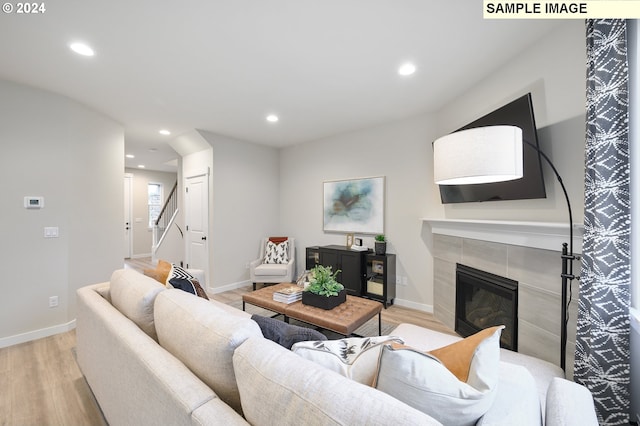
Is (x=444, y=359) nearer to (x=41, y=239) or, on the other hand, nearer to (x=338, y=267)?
(x=338, y=267)

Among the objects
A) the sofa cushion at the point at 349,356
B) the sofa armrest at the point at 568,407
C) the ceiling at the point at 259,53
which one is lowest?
the sofa armrest at the point at 568,407

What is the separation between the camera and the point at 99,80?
100 inches

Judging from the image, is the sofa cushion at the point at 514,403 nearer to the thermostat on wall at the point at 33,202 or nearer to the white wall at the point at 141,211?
the thermostat on wall at the point at 33,202

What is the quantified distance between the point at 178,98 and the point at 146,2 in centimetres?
145

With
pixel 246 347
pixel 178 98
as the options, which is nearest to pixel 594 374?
pixel 246 347

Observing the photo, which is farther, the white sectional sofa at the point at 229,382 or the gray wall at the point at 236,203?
the gray wall at the point at 236,203

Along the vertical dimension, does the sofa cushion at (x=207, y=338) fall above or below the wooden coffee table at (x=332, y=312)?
above

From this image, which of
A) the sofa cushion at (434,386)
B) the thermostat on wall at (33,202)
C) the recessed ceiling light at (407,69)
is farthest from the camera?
the thermostat on wall at (33,202)

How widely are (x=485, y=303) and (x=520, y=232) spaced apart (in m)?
0.85

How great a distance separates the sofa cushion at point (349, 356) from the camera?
0.86 metres

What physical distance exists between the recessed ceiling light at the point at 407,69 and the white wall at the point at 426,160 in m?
0.75

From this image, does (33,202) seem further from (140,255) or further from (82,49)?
(140,255)

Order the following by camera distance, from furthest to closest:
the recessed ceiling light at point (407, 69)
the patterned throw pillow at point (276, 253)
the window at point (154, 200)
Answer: the window at point (154, 200)
the patterned throw pillow at point (276, 253)
the recessed ceiling light at point (407, 69)

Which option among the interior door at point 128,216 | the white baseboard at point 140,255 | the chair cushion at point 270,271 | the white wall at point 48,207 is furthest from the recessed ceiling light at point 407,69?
the white baseboard at point 140,255
